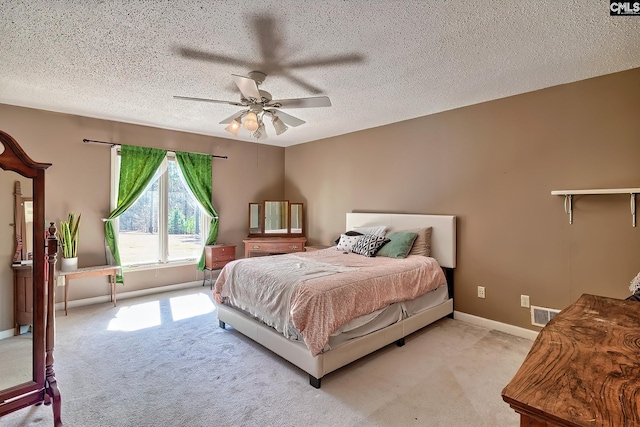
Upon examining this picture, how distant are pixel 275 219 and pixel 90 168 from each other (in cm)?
280

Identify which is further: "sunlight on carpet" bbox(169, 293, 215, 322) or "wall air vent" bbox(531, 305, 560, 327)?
"sunlight on carpet" bbox(169, 293, 215, 322)

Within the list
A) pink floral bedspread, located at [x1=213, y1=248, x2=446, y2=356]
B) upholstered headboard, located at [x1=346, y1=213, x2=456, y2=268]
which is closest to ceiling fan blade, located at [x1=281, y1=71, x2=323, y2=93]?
pink floral bedspread, located at [x1=213, y1=248, x2=446, y2=356]

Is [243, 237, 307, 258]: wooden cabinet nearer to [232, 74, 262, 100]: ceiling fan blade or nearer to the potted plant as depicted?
the potted plant

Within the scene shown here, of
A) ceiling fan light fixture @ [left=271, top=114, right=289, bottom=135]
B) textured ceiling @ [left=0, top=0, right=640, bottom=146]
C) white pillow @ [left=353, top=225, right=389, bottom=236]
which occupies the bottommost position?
white pillow @ [left=353, top=225, right=389, bottom=236]

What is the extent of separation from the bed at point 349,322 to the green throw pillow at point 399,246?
0.12 metres

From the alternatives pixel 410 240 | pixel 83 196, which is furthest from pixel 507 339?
pixel 83 196

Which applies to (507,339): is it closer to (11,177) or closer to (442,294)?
(442,294)

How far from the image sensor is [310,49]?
2305 millimetres

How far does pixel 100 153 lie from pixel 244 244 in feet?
8.29

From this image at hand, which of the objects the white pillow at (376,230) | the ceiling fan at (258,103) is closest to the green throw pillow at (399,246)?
the white pillow at (376,230)

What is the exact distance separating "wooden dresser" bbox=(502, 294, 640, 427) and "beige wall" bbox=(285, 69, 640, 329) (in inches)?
73.1

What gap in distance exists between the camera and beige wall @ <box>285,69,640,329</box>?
2701 millimetres

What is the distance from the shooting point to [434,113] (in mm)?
3895

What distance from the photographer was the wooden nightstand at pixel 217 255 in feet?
16.3
